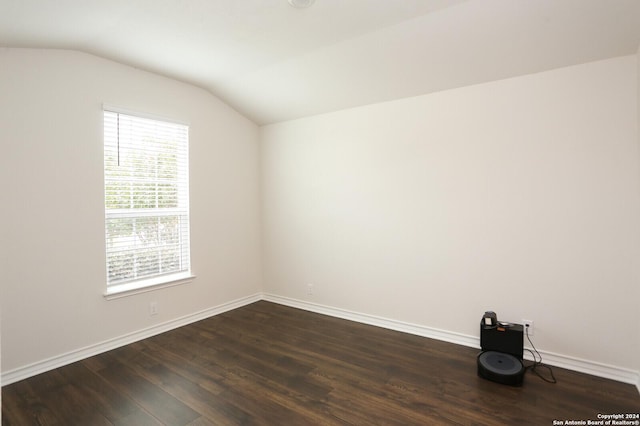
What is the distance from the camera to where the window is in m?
3.09

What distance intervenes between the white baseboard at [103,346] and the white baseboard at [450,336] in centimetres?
87

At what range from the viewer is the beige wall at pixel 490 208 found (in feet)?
8.02

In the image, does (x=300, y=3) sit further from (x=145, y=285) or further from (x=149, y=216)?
(x=145, y=285)

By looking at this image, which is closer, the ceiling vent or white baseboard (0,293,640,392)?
the ceiling vent

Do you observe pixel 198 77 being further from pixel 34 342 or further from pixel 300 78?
pixel 34 342

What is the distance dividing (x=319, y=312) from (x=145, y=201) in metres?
2.31

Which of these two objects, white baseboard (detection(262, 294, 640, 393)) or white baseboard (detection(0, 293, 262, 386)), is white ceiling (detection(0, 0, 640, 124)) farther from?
A: white baseboard (detection(0, 293, 262, 386))

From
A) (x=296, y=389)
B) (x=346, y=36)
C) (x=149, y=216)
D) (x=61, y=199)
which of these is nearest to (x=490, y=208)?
(x=346, y=36)

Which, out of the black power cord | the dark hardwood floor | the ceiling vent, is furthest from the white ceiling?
the dark hardwood floor

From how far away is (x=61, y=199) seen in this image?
2.72m

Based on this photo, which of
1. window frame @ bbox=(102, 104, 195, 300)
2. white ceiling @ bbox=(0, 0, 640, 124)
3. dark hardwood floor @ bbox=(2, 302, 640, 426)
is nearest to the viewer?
dark hardwood floor @ bbox=(2, 302, 640, 426)

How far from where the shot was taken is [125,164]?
317 centimetres

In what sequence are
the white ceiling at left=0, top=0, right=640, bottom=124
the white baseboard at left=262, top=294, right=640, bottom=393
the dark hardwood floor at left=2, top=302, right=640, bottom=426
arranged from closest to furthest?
1. the dark hardwood floor at left=2, top=302, right=640, bottom=426
2. the white ceiling at left=0, top=0, right=640, bottom=124
3. the white baseboard at left=262, top=294, right=640, bottom=393

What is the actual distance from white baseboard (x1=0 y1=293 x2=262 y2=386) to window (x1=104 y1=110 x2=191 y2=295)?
18.3 inches
